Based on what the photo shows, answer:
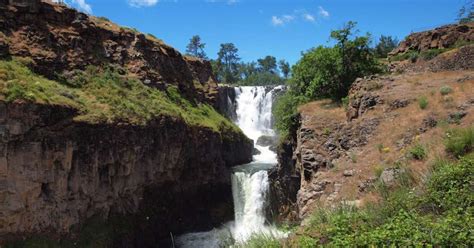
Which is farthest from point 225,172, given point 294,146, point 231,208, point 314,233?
point 314,233

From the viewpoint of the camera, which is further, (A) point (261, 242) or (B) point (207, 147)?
(B) point (207, 147)

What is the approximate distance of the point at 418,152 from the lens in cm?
1250

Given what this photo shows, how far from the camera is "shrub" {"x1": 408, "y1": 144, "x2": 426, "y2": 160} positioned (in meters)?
12.4

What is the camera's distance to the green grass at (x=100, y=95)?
19.3m

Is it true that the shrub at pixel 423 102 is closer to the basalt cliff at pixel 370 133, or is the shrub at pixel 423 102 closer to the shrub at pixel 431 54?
the basalt cliff at pixel 370 133

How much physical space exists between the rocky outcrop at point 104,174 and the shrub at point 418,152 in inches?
572

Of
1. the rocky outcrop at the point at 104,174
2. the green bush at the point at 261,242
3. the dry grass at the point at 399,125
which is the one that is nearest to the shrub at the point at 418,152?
the dry grass at the point at 399,125

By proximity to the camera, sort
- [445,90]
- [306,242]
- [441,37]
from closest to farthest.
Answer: [306,242] → [445,90] → [441,37]

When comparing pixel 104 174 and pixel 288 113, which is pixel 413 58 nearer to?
pixel 288 113

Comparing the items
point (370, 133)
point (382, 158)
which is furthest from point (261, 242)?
point (370, 133)

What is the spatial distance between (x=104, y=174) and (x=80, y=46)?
10624 millimetres

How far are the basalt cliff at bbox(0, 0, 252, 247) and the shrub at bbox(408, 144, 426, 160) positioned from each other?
573 inches

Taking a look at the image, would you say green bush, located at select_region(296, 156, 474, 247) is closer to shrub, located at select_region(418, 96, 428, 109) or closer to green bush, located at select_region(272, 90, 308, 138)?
shrub, located at select_region(418, 96, 428, 109)

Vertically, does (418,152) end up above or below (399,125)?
below
